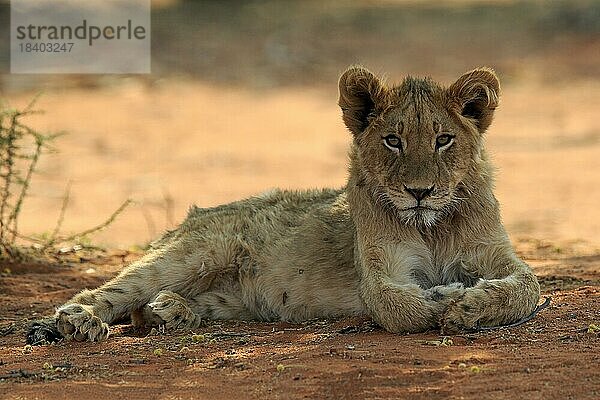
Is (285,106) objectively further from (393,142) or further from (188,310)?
(393,142)

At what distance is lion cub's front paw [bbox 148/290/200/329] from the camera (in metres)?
6.61

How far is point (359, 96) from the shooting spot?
6.27m

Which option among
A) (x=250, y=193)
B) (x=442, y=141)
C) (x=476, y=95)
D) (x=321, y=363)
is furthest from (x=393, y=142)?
(x=250, y=193)

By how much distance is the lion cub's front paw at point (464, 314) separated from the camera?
18.3 feet

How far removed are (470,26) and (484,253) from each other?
2145 centimetres

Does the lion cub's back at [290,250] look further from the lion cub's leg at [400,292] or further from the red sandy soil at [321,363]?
the lion cub's leg at [400,292]

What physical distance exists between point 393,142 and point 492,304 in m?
1.03

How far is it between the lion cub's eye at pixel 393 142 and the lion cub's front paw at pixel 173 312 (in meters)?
1.65

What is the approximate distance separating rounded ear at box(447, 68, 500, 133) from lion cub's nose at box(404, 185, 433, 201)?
0.56 meters

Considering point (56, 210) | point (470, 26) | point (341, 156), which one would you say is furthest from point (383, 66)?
point (56, 210)

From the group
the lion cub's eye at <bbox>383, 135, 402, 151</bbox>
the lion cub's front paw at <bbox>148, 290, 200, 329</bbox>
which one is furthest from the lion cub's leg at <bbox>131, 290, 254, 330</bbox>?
the lion cub's eye at <bbox>383, 135, 402, 151</bbox>

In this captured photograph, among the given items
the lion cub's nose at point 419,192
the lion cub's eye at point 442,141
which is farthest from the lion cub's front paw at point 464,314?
the lion cub's eye at point 442,141

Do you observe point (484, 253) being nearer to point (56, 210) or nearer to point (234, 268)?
point (234, 268)

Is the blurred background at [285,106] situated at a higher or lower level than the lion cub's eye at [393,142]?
higher
